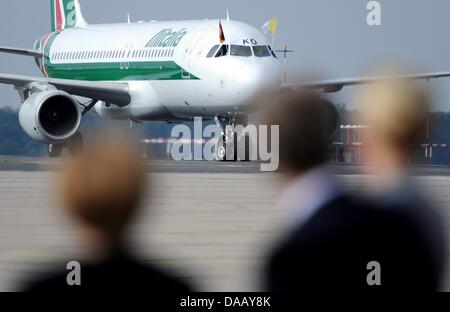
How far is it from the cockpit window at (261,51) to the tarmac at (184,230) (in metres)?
14.5

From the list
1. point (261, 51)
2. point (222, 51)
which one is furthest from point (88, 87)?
point (261, 51)

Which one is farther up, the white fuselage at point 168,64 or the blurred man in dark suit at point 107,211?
the white fuselage at point 168,64

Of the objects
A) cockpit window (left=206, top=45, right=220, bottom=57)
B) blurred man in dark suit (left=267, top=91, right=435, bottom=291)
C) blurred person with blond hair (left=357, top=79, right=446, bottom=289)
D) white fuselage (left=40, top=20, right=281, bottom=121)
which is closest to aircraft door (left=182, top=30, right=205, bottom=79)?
white fuselage (left=40, top=20, right=281, bottom=121)

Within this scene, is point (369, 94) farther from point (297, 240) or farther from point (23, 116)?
point (23, 116)

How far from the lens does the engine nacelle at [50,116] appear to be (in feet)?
110

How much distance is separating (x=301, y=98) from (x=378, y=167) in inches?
28.0

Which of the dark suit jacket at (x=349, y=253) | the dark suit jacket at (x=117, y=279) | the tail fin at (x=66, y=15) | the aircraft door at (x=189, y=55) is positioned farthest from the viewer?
the tail fin at (x=66, y=15)

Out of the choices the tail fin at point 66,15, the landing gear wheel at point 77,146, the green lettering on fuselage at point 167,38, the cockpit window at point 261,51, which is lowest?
the landing gear wheel at point 77,146

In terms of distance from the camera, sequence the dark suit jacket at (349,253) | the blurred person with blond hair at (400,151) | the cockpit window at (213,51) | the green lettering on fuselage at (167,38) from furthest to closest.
Answer: 1. the green lettering on fuselage at (167,38)
2. the cockpit window at (213,51)
3. the blurred person with blond hair at (400,151)
4. the dark suit jacket at (349,253)

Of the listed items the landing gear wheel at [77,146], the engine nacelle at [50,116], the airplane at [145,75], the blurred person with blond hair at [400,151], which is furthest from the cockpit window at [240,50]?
the blurred person with blond hair at [400,151]

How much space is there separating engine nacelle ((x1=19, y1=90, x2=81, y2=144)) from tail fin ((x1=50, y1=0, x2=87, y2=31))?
11.9 metres

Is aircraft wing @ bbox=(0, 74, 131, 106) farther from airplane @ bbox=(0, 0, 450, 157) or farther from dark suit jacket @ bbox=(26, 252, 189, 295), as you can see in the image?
dark suit jacket @ bbox=(26, 252, 189, 295)

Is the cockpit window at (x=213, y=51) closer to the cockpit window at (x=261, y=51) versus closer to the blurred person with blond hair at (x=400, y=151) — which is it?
the cockpit window at (x=261, y=51)

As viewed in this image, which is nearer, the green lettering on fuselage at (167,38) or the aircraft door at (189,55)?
the aircraft door at (189,55)
